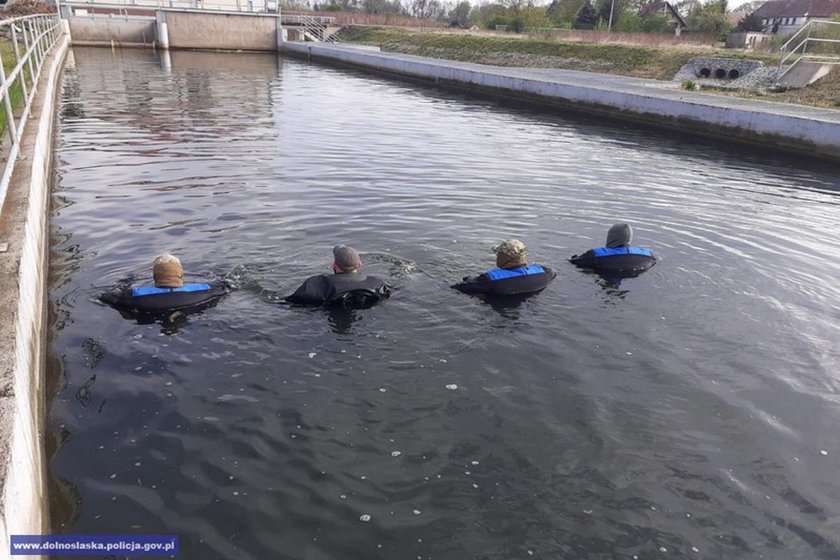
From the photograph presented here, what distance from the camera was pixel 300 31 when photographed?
219 ft

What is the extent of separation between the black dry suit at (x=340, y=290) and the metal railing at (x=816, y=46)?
96.2 feet

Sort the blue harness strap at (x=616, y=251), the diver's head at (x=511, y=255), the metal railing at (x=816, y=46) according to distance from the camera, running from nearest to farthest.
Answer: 1. the diver's head at (x=511, y=255)
2. the blue harness strap at (x=616, y=251)
3. the metal railing at (x=816, y=46)

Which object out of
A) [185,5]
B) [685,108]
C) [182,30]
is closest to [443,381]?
[685,108]

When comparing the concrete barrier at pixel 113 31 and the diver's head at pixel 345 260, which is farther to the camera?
the concrete barrier at pixel 113 31

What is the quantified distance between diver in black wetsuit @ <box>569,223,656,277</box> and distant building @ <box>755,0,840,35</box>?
291 feet

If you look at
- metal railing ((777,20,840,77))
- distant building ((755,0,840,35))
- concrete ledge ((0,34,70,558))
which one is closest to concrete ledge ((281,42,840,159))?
metal railing ((777,20,840,77))

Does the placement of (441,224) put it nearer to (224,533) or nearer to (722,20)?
(224,533)

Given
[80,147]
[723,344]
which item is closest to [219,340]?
[723,344]

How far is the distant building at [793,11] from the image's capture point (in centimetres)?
8394

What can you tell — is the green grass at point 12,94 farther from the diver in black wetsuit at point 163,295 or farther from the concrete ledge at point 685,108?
the concrete ledge at point 685,108

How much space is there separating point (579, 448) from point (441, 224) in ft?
19.9

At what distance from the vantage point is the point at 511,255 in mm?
7711

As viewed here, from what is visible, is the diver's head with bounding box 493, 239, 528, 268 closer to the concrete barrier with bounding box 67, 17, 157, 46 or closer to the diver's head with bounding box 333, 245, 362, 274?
the diver's head with bounding box 333, 245, 362, 274

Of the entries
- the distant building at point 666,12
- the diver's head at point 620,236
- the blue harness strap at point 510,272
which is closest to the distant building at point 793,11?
the distant building at point 666,12
